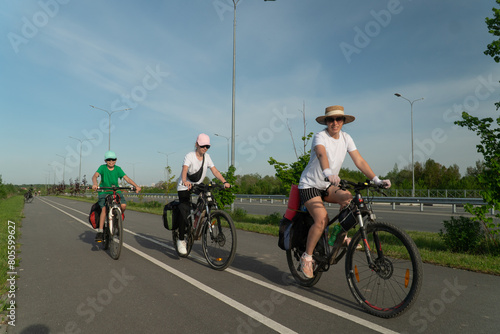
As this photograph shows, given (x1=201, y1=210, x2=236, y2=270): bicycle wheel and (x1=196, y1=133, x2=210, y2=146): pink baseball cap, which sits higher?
(x1=196, y1=133, x2=210, y2=146): pink baseball cap

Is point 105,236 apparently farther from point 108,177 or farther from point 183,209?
point 183,209

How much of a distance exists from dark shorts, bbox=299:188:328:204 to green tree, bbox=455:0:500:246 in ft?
12.8

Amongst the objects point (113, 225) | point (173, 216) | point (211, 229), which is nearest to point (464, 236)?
point (211, 229)

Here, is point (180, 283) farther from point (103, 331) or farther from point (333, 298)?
point (333, 298)

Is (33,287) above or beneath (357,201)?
beneath

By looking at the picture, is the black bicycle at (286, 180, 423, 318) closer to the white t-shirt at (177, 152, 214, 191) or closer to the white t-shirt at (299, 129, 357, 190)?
the white t-shirt at (299, 129, 357, 190)

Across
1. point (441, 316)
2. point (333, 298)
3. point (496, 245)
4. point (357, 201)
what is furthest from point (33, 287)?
point (496, 245)

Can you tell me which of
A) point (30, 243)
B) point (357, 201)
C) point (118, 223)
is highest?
point (357, 201)

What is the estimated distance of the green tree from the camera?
6.25 meters

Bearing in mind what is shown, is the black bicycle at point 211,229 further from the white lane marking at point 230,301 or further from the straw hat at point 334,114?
the straw hat at point 334,114

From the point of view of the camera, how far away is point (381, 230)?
346cm

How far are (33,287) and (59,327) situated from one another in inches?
68.5

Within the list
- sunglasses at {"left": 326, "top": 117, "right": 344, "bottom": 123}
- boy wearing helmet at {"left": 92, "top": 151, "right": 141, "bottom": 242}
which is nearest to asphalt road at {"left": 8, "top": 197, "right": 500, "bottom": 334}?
boy wearing helmet at {"left": 92, "top": 151, "right": 141, "bottom": 242}

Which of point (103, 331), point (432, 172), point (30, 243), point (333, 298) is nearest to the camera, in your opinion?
point (103, 331)
